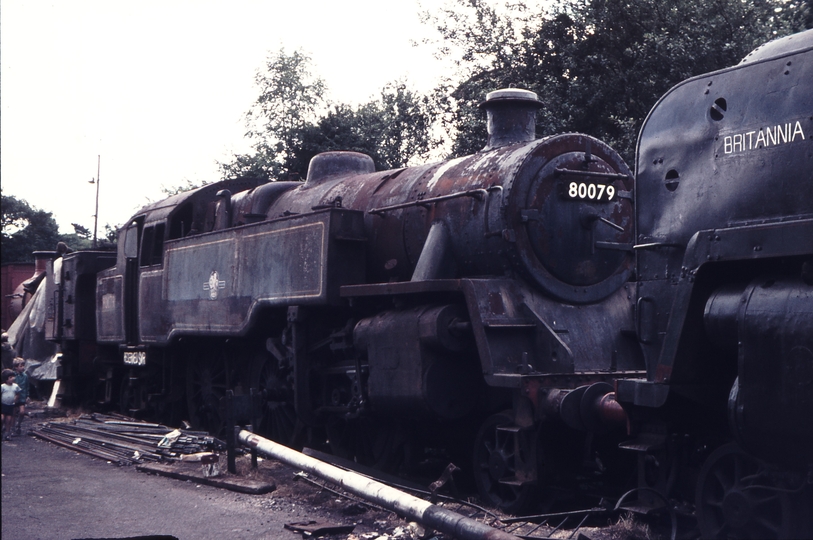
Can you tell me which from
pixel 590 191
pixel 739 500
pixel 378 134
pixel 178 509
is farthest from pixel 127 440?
pixel 378 134

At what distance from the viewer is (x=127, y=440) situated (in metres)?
9.59

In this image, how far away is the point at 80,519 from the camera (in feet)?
18.0

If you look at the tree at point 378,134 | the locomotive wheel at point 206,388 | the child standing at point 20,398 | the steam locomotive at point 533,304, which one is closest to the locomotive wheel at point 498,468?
the steam locomotive at point 533,304

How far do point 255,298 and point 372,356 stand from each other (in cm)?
220

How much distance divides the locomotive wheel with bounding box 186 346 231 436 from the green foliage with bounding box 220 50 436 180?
864cm

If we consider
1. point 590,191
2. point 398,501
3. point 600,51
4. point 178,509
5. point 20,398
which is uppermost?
point 600,51

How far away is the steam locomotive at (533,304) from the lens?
3.72 meters

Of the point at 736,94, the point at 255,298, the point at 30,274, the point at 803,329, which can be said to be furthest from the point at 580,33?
the point at 30,274

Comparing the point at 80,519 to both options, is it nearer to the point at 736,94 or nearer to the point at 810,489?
the point at 810,489

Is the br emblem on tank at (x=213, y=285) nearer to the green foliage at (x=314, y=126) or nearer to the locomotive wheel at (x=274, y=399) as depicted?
the locomotive wheel at (x=274, y=399)

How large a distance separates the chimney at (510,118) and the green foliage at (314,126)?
11733mm

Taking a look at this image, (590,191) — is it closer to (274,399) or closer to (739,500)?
(739,500)

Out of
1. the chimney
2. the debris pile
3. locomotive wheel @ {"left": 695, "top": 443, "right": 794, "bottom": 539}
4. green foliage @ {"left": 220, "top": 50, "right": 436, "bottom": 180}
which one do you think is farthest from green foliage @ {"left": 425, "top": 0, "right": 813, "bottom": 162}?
locomotive wheel @ {"left": 695, "top": 443, "right": 794, "bottom": 539}

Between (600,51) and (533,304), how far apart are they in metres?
11.4
